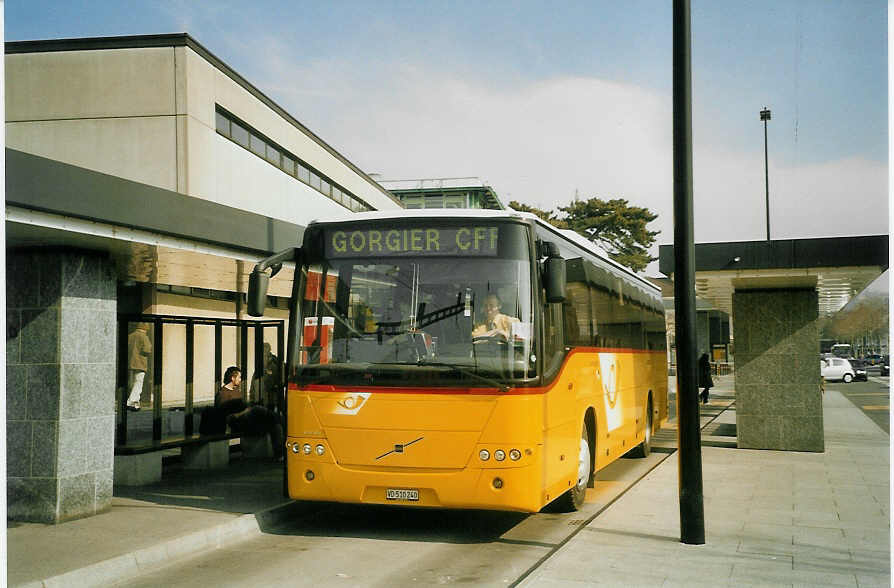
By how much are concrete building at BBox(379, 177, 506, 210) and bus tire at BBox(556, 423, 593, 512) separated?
170ft

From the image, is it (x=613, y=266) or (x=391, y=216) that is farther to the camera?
(x=613, y=266)

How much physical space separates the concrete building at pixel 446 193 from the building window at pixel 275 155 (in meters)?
20.4

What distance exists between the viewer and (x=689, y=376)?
865cm

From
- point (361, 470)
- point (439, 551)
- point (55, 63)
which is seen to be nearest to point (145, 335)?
point (361, 470)

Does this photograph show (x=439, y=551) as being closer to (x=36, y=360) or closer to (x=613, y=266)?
(x=36, y=360)

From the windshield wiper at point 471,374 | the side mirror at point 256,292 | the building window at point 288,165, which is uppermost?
the building window at point 288,165

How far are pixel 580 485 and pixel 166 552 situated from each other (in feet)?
15.6

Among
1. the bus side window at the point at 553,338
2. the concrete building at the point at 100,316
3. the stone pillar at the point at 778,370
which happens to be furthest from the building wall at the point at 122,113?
the bus side window at the point at 553,338

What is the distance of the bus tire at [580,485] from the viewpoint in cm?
1075

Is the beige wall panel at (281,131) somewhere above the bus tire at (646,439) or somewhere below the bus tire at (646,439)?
above

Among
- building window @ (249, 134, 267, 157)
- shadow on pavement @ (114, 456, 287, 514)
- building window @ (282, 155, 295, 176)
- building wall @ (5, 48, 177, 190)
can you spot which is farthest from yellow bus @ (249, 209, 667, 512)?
building window @ (282, 155, 295, 176)

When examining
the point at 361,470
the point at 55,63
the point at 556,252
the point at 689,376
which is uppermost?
the point at 55,63

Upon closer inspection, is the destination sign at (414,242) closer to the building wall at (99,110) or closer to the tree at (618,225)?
the building wall at (99,110)

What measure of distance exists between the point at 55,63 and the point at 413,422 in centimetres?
2108
